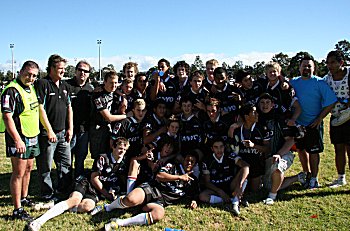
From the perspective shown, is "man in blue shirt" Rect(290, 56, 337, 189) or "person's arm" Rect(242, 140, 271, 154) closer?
"person's arm" Rect(242, 140, 271, 154)

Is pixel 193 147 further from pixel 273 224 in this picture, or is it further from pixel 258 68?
pixel 258 68

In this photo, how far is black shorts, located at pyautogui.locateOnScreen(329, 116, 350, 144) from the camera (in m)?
5.74

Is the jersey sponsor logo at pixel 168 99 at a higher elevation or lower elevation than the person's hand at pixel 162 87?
lower

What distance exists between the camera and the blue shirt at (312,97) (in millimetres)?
5695

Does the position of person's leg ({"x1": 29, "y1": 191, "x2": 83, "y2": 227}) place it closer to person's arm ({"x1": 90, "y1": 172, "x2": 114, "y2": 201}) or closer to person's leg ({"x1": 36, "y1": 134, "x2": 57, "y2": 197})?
person's arm ({"x1": 90, "y1": 172, "x2": 114, "y2": 201})

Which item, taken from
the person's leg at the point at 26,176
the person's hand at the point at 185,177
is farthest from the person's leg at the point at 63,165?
the person's hand at the point at 185,177

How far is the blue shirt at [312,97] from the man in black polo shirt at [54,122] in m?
4.16

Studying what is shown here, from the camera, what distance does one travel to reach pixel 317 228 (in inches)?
173

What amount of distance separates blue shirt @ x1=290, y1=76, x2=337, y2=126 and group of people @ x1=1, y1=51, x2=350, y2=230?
0.02 metres

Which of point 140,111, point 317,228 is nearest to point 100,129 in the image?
point 140,111

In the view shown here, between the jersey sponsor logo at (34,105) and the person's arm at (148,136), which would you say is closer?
the jersey sponsor logo at (34,105)

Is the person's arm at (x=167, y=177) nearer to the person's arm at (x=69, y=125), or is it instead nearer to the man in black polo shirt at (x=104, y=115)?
the man in black polo shirt at (x=104, y=115)

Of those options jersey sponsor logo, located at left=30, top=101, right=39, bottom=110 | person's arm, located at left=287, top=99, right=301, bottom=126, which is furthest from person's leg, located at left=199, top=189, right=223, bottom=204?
jersey sponsor logo, located at left=30, top=101, right=39, bottom=110

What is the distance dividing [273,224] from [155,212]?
5.50 ft
